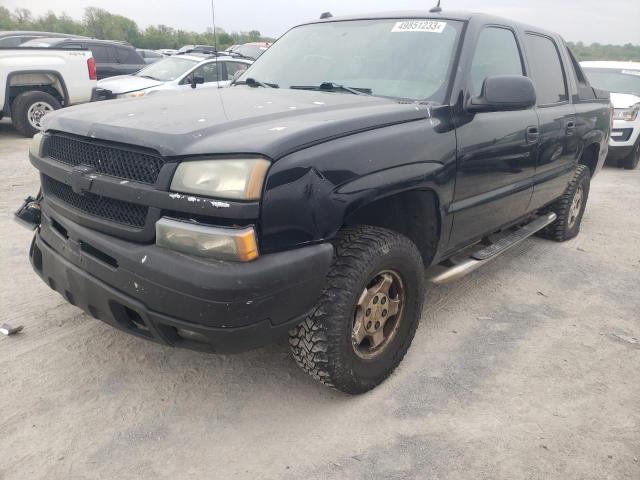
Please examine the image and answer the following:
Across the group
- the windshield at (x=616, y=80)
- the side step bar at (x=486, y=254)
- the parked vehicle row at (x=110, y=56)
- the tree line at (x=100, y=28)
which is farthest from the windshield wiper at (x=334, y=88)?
the tree line at (x=100, y=28)

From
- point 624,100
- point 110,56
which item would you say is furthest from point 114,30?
point 624,100

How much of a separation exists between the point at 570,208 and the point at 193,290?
4.18 meters

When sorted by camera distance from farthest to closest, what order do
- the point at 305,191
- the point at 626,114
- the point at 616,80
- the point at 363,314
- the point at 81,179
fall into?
the point at 616,80 < the point at 626,114 < the point at 363,314 < the point at 81,179 < the point at 305,191

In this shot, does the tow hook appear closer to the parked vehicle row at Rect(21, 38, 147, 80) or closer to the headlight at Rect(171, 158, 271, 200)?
the headlight at Rect(171, 158, 271, 200)

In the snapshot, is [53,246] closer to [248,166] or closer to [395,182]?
[248,166]

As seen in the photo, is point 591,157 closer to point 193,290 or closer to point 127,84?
point 193,290

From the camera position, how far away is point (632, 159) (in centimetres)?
925

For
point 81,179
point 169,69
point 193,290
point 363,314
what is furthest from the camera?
point 169,69

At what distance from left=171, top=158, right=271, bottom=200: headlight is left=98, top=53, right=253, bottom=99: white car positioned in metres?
8.11

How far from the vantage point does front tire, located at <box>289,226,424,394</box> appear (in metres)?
2.29

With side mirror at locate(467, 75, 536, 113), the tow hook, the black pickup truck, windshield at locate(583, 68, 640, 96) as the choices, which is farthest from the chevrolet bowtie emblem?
windshield at locate(583, 68, 640, 96)

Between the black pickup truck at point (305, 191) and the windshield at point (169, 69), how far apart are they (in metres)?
7.37

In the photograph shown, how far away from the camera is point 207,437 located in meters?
2.32

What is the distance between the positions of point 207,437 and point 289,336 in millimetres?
561
